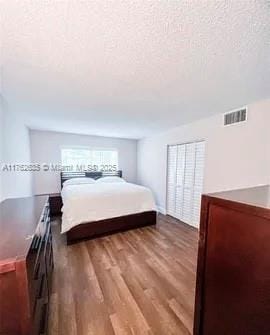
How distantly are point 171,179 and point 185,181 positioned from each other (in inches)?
20.2

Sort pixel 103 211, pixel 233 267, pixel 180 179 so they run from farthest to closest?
1. pixel 180 179
2. pixel 103 211
3. pixel 233 267

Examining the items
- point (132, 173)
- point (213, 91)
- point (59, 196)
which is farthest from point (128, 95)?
point (132, 173)

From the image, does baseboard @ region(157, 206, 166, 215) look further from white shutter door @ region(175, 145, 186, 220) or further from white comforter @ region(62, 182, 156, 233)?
white comforter @ region(62, 182, 156, 233)

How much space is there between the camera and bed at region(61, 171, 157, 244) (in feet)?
9.78

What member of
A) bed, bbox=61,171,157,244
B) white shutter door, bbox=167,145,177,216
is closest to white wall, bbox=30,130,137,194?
bed, bbox=61,171,157,244

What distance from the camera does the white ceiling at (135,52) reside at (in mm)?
956

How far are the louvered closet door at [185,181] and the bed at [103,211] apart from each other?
748 mm

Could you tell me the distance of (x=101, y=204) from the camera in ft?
10.6

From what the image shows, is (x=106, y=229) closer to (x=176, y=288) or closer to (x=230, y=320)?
(x=176, y=288)

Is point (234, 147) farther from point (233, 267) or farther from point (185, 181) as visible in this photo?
point (233, 267)

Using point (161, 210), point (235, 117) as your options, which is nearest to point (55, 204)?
point (161, 210)

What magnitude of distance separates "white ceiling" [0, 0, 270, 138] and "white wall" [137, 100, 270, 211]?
14.6 inches

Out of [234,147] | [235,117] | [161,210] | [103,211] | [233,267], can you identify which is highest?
[235,117]

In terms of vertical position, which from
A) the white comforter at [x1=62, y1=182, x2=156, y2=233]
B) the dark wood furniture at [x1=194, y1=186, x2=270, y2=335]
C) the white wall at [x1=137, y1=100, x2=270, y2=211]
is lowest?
the white comforter at [x1=62, y1=182, x2=156, y2=233]
